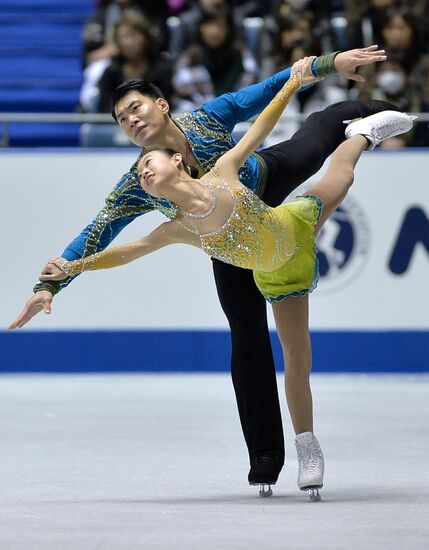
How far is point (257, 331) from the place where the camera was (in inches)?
155

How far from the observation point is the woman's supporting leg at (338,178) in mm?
4000

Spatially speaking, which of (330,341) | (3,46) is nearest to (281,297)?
(330,341)

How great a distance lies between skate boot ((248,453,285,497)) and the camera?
3865 mm

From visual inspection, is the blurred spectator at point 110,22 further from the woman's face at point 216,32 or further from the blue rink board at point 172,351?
the blue rink board at point 172,351

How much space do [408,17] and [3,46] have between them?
3.54m

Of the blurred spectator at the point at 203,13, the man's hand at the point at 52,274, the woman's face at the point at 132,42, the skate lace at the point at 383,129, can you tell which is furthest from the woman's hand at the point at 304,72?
the blurred spectator at the point at 203,13

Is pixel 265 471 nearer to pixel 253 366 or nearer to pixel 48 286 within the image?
pixel 253 366

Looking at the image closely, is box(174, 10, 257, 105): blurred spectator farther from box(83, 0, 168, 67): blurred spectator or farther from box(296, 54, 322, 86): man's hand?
box(296, 54, 322, 86): man's hand

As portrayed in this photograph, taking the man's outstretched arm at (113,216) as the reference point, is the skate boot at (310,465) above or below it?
below

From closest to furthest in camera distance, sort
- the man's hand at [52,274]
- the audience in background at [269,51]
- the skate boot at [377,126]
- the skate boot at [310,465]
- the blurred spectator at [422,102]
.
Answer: the skate boot at [310,465], the man's hand at [52,274], the skate boot at [377,126], the blurred spectator at [422,102], the audience in background at [269,51]

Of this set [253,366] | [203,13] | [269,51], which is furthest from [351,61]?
[203,13]

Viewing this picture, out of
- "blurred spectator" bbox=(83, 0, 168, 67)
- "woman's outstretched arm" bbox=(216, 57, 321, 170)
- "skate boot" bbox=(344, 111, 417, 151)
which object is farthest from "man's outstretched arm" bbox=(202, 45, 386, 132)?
"blurred spectator" bbox=(83, 0, 168, 67)

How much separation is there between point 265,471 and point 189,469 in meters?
0.53

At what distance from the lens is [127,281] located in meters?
6.95
